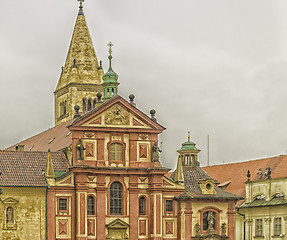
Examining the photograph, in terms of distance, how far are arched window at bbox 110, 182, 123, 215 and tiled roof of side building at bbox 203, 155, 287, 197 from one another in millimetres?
16343

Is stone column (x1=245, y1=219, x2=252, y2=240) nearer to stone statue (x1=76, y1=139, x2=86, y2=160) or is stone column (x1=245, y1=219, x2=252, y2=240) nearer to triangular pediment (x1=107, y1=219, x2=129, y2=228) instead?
triangular pediment (x1=107, y1=219, x2=129, y2=228)

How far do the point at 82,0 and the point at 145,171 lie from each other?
141 ft

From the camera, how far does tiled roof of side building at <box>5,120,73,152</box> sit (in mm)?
95150

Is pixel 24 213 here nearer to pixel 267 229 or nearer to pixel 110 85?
pixel 110 85

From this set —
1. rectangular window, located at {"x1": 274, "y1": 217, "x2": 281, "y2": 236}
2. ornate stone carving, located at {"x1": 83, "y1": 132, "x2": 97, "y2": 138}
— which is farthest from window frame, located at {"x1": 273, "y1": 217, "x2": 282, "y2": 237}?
ornate stone carving, located at {"x1": 83, "y1": 132, "x2": 97, "y2": 138}

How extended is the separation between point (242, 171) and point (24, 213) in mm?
28683

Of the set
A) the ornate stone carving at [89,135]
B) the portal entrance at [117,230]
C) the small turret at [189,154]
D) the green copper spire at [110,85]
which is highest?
the green copper spire at [110,85]

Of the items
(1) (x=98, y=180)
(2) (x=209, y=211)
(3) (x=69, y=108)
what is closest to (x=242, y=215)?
(2) (x=209, y=211)

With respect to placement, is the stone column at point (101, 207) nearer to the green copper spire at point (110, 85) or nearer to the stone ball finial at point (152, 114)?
the stone ball finial at point (152, 114)

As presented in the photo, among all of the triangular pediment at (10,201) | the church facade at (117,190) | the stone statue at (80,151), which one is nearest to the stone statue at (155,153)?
the church facade at (117,190)

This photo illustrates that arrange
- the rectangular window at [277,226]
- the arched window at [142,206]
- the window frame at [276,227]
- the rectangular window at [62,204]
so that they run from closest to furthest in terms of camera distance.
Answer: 1. the rectangular window at [62,204]
2. the arched window at [142,206]
3. the window frame at [276,227]
4. the rectangular window at [277,226]

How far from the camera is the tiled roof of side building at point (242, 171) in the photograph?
321 feet

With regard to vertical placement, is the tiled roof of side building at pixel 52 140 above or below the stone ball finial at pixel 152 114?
below

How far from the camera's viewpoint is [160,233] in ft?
290
